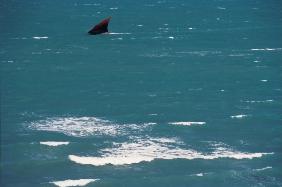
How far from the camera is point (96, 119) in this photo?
1618 inches

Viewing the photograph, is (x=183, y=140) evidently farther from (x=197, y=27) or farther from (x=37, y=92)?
(x=197, y=27)

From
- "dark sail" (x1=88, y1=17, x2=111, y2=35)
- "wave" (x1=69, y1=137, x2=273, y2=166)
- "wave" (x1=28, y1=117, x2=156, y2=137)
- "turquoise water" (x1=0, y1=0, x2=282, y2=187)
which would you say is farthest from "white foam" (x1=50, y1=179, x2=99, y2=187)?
"dark sail" (x1=88, y1=17, x2=111, y2=35)

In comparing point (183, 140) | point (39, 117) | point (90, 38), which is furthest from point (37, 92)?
point (90, 38)

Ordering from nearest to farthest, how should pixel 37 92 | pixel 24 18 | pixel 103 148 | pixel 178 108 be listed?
pixel 103 148
pixel 178 108
pixel 37 92
pixel 24 18

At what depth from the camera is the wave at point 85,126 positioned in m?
38.7

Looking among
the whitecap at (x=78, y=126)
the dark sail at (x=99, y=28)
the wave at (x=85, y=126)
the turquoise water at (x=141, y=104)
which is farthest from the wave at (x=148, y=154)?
the dark sail at (x=99, y=28)

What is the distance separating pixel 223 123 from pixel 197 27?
Answer: 38.6m

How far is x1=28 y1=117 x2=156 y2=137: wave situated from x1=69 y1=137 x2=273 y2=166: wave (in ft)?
7.21

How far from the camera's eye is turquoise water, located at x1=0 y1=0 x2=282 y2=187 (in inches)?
1336

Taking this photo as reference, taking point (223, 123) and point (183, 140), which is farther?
point (223, 123)

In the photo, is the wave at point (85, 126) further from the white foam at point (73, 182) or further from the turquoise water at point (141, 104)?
the white foam at point (73, 182)

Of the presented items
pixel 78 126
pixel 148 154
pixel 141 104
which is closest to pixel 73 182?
pixel 148 154

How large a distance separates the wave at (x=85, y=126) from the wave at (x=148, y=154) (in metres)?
2.20

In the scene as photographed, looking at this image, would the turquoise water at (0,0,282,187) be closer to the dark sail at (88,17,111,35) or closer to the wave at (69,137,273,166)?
the wave at (69,137,273,166)
